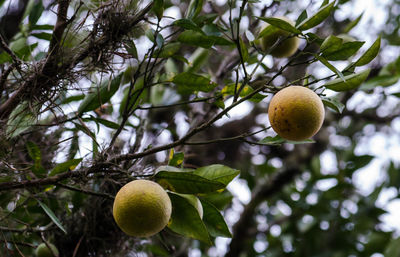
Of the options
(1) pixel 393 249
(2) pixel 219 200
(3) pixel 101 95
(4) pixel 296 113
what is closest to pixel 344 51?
(4) pixel 296 113

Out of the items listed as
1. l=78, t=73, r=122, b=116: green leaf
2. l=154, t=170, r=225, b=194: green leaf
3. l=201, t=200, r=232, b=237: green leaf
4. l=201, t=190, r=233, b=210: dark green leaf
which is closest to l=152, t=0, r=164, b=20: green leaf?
l=78, t=73, r=122, b=116: green leaf

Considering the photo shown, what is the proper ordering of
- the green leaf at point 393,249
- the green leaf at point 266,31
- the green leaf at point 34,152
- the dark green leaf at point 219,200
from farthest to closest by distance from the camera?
the green leaf at point 393,249, the dark green leaf at point 219,200, the green leaf at point 34,152, the green leaf at point 266,31

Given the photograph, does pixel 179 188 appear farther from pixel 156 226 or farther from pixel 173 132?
pixel 173 132

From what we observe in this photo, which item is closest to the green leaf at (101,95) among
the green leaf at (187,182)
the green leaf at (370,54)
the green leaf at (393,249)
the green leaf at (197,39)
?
the green leaf at (197,39)

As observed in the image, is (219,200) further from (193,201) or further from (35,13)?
(35,13)

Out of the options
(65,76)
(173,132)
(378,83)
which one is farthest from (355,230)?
(65,76)

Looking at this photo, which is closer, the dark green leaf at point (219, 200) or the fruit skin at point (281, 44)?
the fruit skin at point (281, 44)

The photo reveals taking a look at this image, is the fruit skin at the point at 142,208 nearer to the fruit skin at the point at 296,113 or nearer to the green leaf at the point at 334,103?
the fruit skin at the point at 296,113

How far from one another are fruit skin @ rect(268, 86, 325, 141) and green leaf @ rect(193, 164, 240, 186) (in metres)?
0.15

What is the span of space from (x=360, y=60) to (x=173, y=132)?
2.77 feet

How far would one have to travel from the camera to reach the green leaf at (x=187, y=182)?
2.49 ft

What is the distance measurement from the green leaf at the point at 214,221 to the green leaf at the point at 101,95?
36 cm

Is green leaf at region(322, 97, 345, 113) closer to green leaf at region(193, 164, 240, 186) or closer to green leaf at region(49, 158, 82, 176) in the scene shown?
green leaf at region(193, 164, 240, 186)

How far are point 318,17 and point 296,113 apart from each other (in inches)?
8.1
